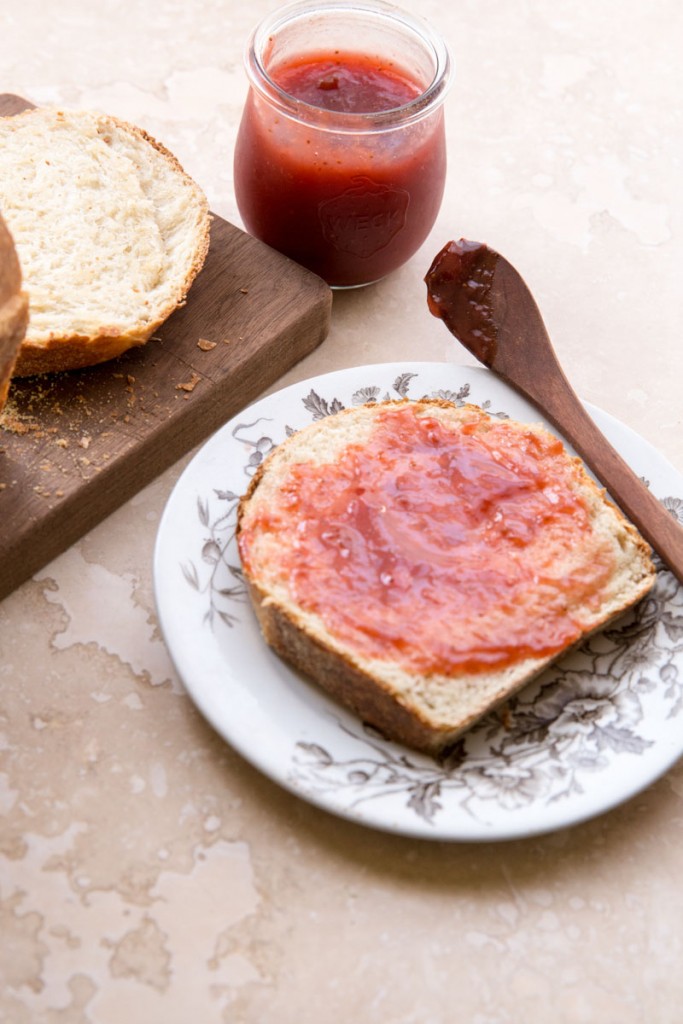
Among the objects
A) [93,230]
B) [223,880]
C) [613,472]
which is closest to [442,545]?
[613,472]

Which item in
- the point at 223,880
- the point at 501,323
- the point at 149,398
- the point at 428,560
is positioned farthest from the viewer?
the point at 501,323

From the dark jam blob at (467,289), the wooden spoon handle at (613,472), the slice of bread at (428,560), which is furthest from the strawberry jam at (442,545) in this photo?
the dark jam blob at (467,289)

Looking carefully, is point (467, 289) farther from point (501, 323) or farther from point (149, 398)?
point (149, 398)

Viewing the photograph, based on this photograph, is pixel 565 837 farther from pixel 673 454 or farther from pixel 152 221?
pixel 152 221

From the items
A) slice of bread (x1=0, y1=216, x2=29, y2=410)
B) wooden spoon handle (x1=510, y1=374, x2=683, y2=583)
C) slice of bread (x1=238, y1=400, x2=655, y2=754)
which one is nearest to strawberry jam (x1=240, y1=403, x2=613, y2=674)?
slice of bread (x1=238, y1=400, x2=655, y2=754)

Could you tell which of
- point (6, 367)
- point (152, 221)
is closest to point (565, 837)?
point (6, 367)

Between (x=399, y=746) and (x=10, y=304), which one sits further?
(x=10, y=304)
